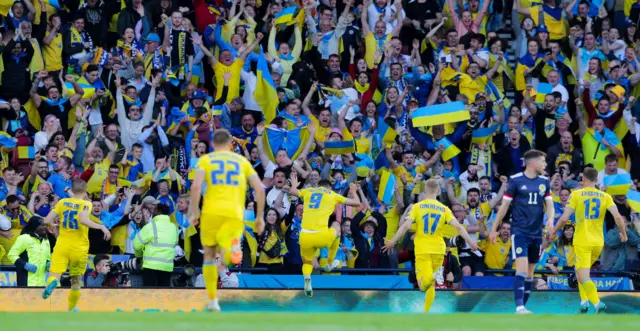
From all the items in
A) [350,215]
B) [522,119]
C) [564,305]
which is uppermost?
[522,119]

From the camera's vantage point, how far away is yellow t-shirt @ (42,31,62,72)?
24312 mm

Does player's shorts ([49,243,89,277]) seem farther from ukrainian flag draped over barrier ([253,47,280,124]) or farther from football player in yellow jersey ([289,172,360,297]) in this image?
ukrainian flag draped over barrier ([253,47,280,124])

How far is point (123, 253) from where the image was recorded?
21.8 m

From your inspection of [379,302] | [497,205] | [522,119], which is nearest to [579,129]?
[522,119]

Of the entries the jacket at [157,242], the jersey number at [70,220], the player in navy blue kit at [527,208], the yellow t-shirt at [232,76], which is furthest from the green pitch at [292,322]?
the yellow t-shirt at [232,76]

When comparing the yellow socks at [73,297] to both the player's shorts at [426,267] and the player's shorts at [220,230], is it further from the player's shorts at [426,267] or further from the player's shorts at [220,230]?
the player's shorts at [426,267]

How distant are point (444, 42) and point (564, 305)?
7.08 metres

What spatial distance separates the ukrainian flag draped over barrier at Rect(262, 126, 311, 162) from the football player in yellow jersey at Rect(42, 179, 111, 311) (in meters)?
5.63

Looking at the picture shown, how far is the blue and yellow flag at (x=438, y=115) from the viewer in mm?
23266

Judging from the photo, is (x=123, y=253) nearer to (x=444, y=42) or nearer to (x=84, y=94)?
(x=84, y=94)

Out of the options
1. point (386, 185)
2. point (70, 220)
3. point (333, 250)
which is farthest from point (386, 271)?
point (70, 220)

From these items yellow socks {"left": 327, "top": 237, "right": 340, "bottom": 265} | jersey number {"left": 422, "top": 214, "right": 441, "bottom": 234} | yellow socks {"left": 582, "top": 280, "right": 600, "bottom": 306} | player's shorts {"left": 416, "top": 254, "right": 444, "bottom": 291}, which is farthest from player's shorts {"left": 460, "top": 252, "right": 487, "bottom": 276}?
yellow socks {"left": 582, "top": 280, "right": 600, "bottom": 306}

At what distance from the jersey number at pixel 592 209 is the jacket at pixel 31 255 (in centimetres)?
835

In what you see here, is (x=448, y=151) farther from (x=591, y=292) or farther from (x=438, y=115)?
(x=591, y=292)
